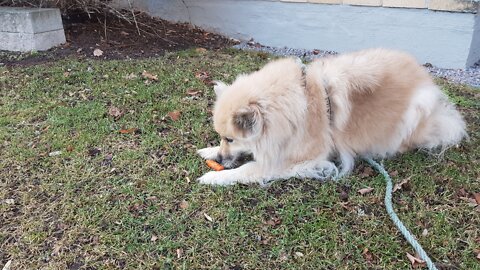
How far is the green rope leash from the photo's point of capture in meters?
2.27

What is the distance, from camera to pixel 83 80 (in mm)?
4969

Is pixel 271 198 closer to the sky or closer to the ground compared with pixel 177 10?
closer to the ground

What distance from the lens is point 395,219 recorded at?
256 centimetres

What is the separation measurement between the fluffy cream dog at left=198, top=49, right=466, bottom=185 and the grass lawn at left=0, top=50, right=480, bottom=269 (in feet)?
0.49

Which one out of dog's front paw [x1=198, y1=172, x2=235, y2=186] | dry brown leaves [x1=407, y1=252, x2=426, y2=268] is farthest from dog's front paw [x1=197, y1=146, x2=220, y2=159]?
dry brown leaves [x1=407, y1=252, x2=426, y2=268]

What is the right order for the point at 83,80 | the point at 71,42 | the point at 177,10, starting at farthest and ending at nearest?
the point at 177,10 → the point at 71,42 → the point at 83,80

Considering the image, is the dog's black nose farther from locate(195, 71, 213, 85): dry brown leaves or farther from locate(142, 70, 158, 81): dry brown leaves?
locate(142, 70, 158, 81): dry brown leaves

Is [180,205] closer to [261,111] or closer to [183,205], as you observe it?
[183,205]

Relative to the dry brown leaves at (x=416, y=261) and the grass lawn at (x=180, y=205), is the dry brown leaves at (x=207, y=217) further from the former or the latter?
the dry brown leaves at (x=416, y=261)

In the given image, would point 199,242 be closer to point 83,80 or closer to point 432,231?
point 432,231

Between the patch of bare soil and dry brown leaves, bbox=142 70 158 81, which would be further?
the patch of bare soil

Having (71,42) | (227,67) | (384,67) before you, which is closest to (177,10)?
(71,42)

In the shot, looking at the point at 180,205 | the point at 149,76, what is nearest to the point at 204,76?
the point at 149,76

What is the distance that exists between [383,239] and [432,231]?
33 centimetres
